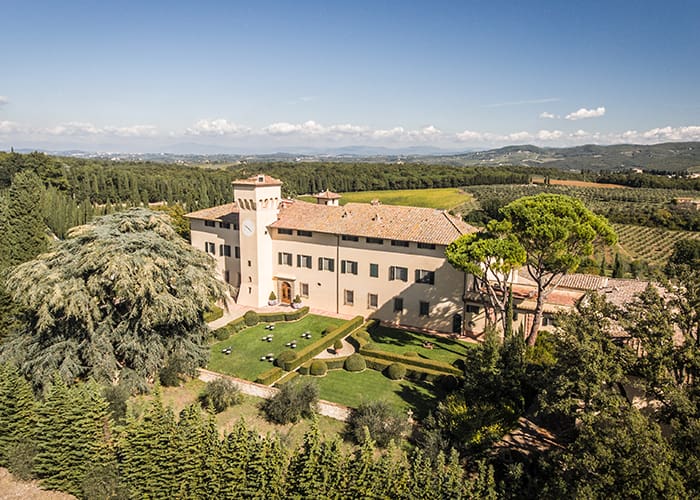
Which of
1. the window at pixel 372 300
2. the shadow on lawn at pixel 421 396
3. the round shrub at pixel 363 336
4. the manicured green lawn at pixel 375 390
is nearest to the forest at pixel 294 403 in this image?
the shadow on lawn at pixel 421 396

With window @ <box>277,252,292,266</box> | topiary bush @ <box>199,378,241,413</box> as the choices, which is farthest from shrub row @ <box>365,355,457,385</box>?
window @ <box>277,252,292,266</box>

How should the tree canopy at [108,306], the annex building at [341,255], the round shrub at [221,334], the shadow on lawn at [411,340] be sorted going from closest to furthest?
the tree canopy at [108,306]
the shadow on lawn at [411,340]
the round shrub at [221,334]
the annex building at [341,255]

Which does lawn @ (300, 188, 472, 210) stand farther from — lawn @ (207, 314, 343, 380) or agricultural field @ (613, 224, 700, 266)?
lawn @ (207, 314, 343, 380)

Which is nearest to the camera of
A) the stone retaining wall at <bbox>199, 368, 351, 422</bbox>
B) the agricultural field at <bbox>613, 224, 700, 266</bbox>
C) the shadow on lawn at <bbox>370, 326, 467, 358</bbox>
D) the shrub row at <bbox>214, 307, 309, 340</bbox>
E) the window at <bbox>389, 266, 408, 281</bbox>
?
the stone retaining wall at <bbox>199, 368, 351, 422</bbox>

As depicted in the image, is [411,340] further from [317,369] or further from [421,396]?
[317,369]

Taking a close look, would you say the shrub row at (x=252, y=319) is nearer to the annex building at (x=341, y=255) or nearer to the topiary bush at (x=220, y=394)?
the annex building at (x=341, y=255)
